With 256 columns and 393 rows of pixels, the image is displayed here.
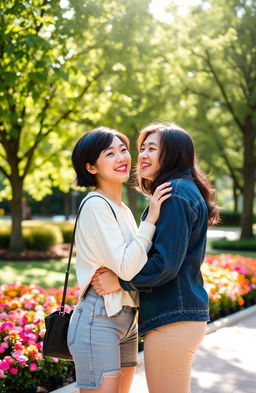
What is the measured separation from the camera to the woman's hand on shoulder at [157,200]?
2.66 metres

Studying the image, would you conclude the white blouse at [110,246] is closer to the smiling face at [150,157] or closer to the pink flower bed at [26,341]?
the smiling face at [150,157]

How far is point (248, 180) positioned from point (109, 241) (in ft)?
68.5

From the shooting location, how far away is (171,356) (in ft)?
8.64

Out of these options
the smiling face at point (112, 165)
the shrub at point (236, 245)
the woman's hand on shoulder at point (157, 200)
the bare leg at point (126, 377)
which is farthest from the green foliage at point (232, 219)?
the woman's hand on shoulder at point (157, 200)

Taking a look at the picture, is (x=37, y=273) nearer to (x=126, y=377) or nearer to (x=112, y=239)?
(x=126, y=377)

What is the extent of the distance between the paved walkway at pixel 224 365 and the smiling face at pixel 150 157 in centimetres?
257

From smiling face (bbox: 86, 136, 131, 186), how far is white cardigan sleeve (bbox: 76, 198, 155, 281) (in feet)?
0.65

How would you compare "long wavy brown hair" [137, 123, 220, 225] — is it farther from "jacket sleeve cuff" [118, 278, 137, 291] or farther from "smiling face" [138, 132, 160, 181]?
"jacket sleeve cuff" [118, 278, 137, 291]

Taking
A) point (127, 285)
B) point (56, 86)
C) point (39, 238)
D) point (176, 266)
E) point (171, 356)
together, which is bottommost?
point (39, 238)

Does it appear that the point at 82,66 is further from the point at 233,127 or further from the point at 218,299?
the point at 233,127

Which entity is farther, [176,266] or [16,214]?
[16,214]

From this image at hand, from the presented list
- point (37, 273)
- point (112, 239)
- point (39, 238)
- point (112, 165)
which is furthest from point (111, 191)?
point (39, 238)

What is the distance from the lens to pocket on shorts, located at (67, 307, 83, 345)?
2750 mm

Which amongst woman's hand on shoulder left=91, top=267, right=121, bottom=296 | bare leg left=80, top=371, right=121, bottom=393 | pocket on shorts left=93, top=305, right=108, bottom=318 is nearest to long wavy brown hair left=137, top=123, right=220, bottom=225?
woman's hand on shoulder left=91, top=267, right=121, bottom=296
